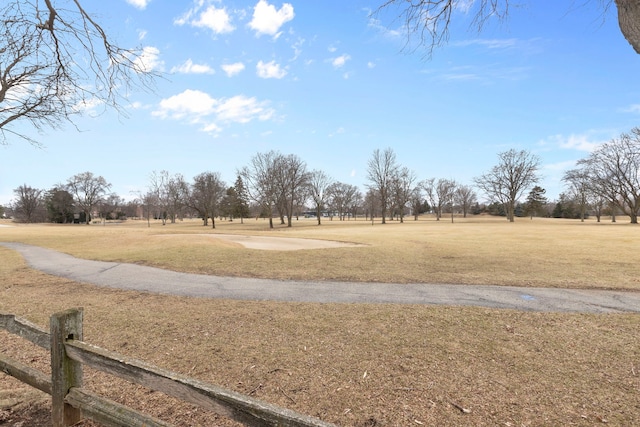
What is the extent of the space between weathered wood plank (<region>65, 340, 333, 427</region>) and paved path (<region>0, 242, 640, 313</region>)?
5551 mm

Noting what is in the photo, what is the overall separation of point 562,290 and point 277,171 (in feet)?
150

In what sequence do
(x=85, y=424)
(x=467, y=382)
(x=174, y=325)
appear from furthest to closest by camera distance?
(x=174, y=325), (x=467, y=382), (x=85, y=424)

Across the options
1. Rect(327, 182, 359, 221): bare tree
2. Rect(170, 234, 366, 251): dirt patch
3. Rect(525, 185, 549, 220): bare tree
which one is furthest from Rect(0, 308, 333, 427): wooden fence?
Rect(525, 185, 549, 220): bare tree

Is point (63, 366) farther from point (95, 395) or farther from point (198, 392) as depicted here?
point (198, 392)

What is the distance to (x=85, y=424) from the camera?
297cm

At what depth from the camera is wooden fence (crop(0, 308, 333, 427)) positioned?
6.23 ft

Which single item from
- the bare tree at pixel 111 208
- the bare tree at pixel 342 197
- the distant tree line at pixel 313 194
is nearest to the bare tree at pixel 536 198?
the distant tree line at pixel 313 194

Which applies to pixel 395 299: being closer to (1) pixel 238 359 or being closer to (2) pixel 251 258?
(1) pixel 238 359

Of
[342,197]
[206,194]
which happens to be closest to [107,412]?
[206,194]

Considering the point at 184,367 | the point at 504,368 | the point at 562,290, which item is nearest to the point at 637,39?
the point at 504,368

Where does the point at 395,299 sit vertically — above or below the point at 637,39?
below

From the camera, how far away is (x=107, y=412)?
2.40 m

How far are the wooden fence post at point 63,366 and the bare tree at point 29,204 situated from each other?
105m

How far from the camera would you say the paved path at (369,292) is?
24.5ft
